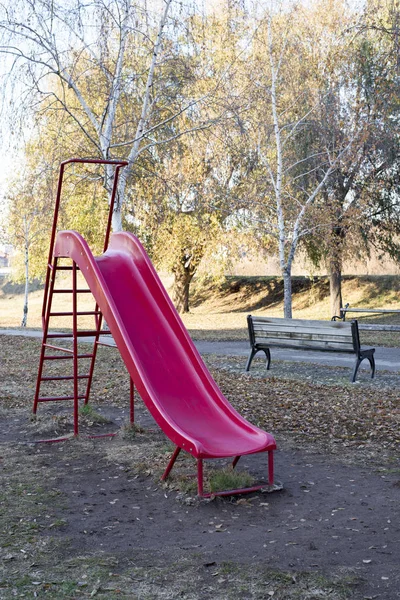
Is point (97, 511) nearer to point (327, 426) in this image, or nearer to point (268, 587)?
point (268, 587)

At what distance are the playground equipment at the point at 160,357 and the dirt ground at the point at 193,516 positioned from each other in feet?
1.14

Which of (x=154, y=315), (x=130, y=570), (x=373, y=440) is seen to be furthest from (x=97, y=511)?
(x=373, y=440)

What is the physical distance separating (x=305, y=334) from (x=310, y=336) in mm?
96

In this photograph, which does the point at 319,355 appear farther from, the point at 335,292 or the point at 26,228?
the point at 26,228

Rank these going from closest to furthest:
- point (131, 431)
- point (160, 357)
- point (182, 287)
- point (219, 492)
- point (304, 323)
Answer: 1. point (219, 492)
2. point (160, 357)
3. point (131, 431)
4. point (304, 323)
5. point (182, 287)

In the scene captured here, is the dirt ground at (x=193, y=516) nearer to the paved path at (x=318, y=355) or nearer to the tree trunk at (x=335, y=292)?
the paved path at (x=318, y=355)

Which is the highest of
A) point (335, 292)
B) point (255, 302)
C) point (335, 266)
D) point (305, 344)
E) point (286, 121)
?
point (286, 121)

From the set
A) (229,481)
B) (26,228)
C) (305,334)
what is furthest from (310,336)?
(26,228)

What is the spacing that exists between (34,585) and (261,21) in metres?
16.7

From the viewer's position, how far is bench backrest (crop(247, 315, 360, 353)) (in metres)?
9.77

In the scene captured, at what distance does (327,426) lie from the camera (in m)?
7.10

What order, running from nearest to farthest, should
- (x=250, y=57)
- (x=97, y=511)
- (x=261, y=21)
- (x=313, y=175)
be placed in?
(x=97, y=511)
(x=261, y=21)
(x=250, y=57)
(x=313, y=175)

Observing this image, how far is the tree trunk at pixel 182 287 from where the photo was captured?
26.6 m

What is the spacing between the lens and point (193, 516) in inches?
181
